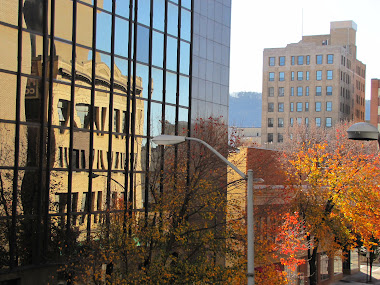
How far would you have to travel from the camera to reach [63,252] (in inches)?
961

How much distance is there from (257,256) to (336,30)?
13063 centimetres

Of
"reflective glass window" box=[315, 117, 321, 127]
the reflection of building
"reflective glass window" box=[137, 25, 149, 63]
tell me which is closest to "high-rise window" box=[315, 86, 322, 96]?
the reflection of building

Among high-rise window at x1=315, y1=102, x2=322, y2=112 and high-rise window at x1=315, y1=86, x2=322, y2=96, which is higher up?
high-rise window at x1=315, y1=86, x2=322, y2=96

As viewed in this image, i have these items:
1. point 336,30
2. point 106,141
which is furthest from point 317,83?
point 106,141

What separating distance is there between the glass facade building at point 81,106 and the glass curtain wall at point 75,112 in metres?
0.04

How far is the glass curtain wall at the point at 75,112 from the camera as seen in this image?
22.8 metres

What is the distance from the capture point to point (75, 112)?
25375mm

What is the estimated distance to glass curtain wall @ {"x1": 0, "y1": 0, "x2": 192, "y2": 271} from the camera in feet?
74.6

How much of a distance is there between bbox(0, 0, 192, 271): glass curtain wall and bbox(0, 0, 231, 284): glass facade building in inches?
1.7

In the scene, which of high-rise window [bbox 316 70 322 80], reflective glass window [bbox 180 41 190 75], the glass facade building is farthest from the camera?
high-rise window [bbox 316 70 322 80]

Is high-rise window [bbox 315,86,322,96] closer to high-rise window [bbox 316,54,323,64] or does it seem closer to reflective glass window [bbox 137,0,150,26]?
high-rise window [bbox 316,54,323,64]

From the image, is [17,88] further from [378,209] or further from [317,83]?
[317,83]

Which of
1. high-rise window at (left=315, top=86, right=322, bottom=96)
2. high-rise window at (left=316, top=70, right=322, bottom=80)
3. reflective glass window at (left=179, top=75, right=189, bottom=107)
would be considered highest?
high-rise window at (left=316, top=70, right=322, bottom=80)

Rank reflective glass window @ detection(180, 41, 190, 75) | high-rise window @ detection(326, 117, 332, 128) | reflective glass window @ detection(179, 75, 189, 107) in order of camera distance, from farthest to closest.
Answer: high-rise window @ detection(326, 117, 332, 128) < reflective glass window @ detection(180, 41, 190, 75) < reflective glass window @ detection(179, 75, 189, 107)
